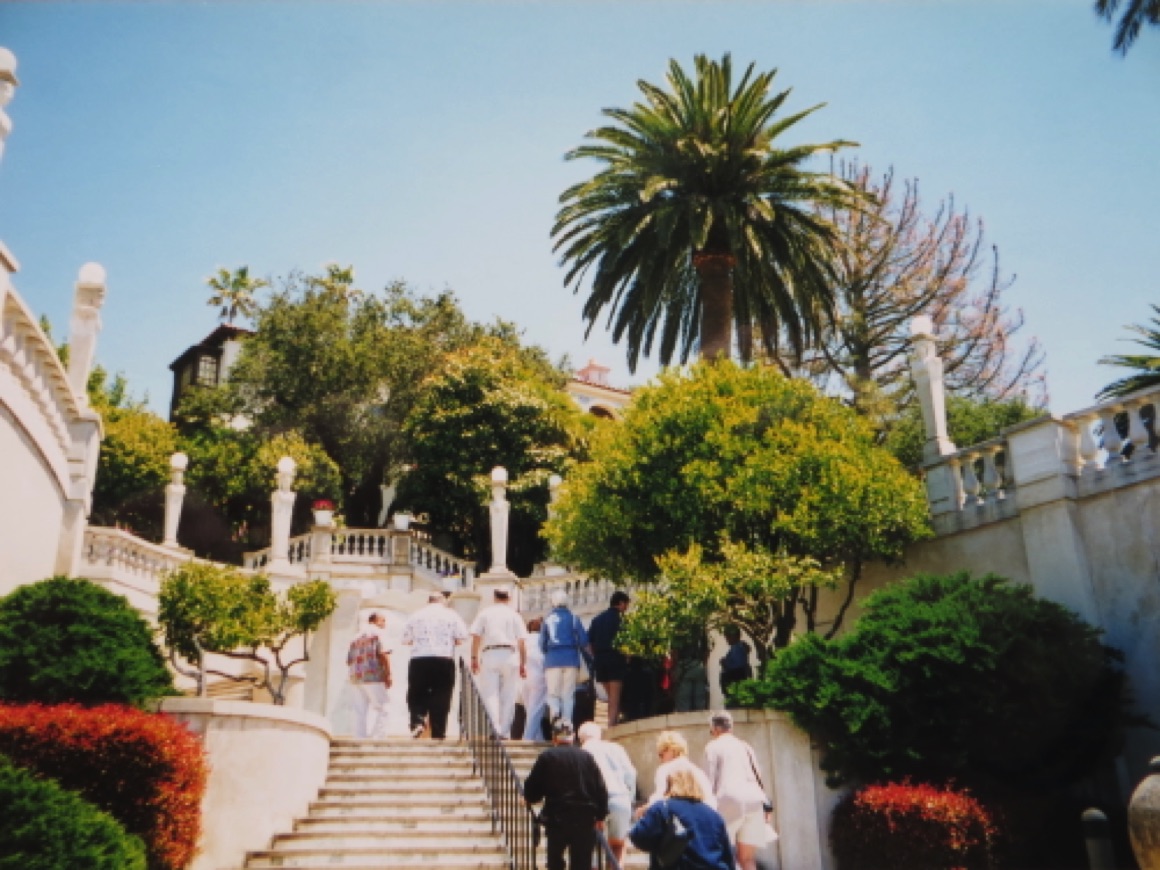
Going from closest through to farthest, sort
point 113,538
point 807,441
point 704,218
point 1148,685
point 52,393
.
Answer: point 1148,685
point 52,393
point 807,441
point 113,538
point 704,218

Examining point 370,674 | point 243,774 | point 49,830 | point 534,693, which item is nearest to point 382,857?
point 243,774

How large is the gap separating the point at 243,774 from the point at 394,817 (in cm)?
156

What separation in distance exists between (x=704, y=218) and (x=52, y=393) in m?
12.7

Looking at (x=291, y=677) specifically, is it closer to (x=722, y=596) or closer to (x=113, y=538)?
(x=113, y=538)

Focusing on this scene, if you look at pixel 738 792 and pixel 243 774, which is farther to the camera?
pixel 243 774

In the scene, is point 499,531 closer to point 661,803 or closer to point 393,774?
point 393,774

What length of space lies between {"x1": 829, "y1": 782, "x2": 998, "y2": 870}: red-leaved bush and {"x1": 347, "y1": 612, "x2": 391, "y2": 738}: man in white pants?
5979mm

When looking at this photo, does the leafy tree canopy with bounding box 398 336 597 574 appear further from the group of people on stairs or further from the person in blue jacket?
the person in blue jacket

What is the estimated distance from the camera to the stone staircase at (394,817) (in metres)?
9.39

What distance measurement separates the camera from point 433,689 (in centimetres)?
1291

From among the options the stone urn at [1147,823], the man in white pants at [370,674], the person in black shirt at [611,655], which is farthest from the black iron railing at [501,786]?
the stone urn at [1147,823]

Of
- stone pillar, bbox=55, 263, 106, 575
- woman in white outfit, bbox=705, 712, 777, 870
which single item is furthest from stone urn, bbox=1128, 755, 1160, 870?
stone pillar, bbox=55, 263, 106, 575

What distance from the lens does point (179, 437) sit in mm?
36375

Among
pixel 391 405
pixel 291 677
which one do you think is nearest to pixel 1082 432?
pixel 291 677
